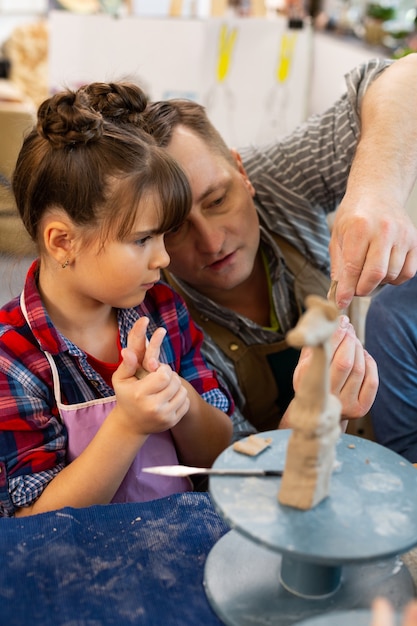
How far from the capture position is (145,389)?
0.99m

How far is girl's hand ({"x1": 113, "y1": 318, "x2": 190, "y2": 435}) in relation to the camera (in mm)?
996

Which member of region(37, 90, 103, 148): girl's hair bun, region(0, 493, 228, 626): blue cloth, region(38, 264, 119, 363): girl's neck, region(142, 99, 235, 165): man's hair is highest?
region(37, 90, 103, 148): girl's hair bun

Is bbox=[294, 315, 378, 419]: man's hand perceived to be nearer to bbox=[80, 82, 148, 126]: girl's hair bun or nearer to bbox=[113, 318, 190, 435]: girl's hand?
bbox=[113, 318, 190, 435]: girl's hand

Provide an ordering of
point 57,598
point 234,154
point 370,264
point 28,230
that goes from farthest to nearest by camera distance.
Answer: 1. point 234,154
2. point 28,230
3. point 370,264
4. point 57,598

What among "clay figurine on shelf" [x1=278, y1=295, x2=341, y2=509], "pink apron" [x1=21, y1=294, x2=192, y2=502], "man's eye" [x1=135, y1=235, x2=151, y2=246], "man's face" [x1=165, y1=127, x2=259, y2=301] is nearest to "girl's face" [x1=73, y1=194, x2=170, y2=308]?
"man's eye" [x1=135, y1=235, x2=151, y2=246]

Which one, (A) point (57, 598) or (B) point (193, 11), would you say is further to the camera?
(B) point (193, 11)

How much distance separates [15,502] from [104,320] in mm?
344

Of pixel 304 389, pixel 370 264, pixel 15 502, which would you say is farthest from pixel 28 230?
pixel 304 389

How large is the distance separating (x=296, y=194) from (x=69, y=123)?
2.27 feet

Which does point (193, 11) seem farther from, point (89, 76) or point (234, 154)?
point (234, 154)

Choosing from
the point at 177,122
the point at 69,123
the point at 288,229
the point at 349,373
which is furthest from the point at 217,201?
the point at 349,373

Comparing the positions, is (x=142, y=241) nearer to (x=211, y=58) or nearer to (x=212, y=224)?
(x=212, y=224)

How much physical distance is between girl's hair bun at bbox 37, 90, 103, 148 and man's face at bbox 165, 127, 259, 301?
0.25m

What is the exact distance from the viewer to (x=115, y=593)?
0.80 meters
